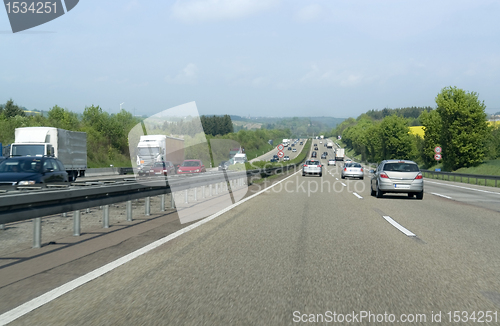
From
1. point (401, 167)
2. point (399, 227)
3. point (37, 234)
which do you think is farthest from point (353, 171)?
point (37, 234)

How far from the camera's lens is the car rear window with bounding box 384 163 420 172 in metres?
16.9

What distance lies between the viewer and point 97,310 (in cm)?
402

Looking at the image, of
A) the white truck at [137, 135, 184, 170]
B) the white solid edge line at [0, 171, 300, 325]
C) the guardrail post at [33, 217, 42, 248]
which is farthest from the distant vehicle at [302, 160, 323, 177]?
the guardrail post at [33, 217, 42, 248]

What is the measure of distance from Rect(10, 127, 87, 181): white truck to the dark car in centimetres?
1073

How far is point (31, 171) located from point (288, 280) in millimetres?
10988

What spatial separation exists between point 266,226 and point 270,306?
5299mm

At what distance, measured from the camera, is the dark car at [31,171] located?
12.3m

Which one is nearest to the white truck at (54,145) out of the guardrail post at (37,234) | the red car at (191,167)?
the red car at (191,167)

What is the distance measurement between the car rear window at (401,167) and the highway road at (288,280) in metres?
7.91

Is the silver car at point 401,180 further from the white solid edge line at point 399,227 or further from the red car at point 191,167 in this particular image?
the red car at point 191,167

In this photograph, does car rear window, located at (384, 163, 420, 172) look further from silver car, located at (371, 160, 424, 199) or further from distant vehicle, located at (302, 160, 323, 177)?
distant vehicle, located at (302, 160, 323, 177)

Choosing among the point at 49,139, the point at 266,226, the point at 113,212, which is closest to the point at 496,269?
the point at 266,226

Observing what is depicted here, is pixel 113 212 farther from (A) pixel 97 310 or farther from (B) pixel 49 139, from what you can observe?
(B) pixel 49 139

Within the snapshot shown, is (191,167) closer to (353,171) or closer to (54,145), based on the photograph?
(54,145)
